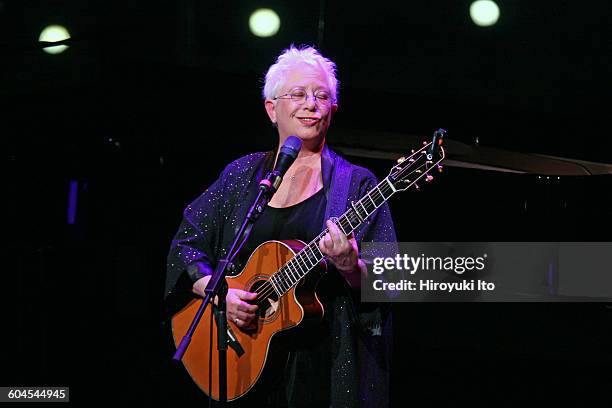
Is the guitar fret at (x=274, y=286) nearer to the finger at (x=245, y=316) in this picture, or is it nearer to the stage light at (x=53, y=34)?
the finger at (x=245, y=316)

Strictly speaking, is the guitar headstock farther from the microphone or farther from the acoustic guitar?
the microphone

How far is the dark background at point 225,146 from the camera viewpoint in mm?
4398

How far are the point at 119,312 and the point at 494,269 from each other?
7.79ft

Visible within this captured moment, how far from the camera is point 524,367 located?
405 cm

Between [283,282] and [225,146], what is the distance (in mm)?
2627

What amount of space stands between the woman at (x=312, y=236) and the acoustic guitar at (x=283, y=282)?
0.15 ft

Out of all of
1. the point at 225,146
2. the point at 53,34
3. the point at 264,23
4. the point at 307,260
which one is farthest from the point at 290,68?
the point at 53,34

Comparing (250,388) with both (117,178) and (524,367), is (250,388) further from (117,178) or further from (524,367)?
(117,178)

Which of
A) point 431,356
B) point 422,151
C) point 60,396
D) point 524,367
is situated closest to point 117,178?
point 60,396

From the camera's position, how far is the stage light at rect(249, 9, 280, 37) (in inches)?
202

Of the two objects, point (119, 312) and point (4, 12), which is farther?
point (4, 12)

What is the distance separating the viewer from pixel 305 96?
2.46 meters

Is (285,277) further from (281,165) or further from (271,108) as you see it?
→ (271,108)

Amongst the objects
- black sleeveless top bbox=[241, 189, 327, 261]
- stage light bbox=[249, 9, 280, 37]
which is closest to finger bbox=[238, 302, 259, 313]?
black sleeveless top bbox=[241, 189, 327, 261]
